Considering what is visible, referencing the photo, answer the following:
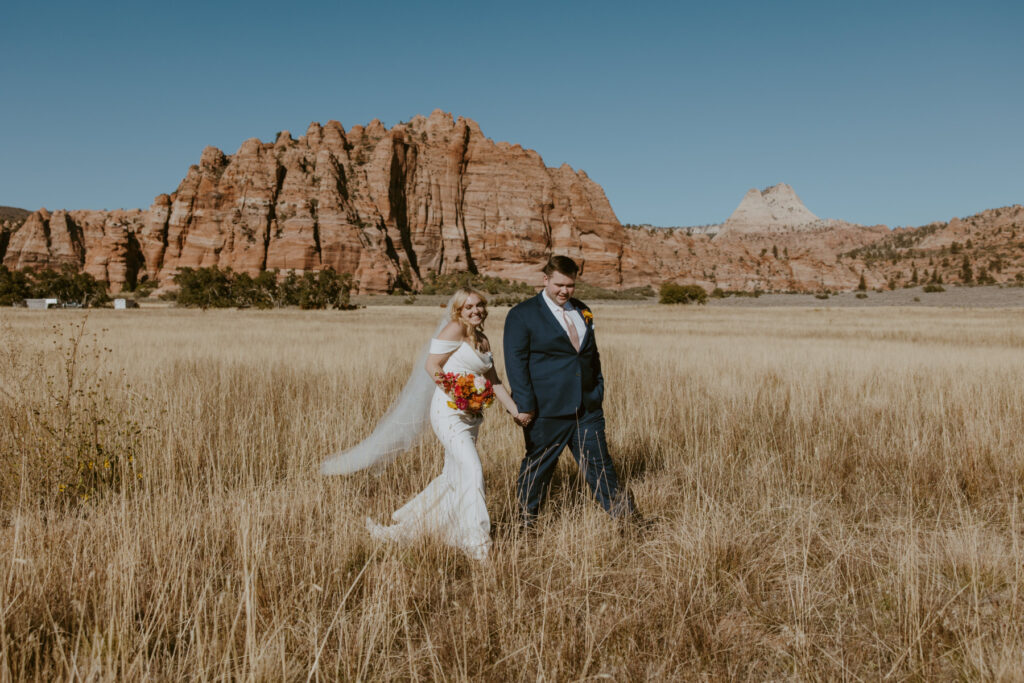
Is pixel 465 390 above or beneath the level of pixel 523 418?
above

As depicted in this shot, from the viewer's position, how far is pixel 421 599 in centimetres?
297

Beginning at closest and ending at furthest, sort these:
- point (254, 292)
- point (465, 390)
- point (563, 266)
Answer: point (465, 390), point (563, 266), point (254, 292)

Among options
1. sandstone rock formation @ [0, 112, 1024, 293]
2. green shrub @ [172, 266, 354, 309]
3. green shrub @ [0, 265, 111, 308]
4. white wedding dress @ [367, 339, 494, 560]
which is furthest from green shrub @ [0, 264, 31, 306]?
white wedding dress @ [367, 339, 494, 560]

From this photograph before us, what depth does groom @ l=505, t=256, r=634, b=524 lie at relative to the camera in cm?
375

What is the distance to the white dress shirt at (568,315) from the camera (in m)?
3.79

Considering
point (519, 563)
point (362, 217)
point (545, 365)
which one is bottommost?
point (519, 563)

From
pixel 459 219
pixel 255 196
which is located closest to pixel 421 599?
pixel 255 196

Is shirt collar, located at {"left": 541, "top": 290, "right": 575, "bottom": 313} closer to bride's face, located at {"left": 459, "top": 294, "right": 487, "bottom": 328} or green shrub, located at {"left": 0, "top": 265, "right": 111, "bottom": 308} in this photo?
bride's face, located at {"left": 459, "top": 294, "right": 487, "bottom": 328}

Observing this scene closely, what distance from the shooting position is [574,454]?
386cm

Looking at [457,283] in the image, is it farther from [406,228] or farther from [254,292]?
[254,292]

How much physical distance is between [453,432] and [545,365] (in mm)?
750

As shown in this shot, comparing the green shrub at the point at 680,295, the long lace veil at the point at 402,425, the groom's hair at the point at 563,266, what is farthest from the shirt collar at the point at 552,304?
the green shrub at the point at 680,295

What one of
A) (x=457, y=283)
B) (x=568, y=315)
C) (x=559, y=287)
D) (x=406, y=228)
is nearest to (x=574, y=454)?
(x=568, y=315)

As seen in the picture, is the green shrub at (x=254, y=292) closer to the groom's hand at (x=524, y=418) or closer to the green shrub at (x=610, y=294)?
the green shrub at (x=610, y=294)
